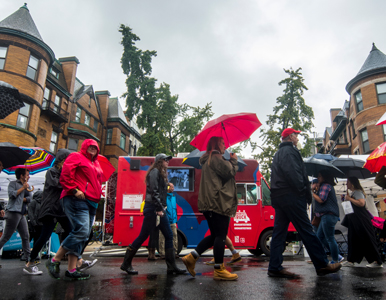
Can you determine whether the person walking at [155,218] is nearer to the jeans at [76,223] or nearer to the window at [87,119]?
the jeans at [76,223]

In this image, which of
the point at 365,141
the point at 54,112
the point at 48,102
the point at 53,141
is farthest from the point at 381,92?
the point at 53,141

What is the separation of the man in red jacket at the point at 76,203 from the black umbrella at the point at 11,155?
2393mm

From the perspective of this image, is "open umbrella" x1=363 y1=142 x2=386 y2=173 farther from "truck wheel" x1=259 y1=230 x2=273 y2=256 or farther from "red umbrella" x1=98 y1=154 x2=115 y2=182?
"red umbrella" x1=98 y1=154 x2=115 y2=182

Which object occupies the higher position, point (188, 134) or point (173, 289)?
point (188, 134)

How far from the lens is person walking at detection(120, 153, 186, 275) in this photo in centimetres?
426

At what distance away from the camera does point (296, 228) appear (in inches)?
153

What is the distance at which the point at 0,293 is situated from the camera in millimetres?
3072

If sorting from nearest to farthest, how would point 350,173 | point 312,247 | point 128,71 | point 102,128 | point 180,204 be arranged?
point 312,247 → point 350,173 → point 180,204 → point 128,71 → point 102,128

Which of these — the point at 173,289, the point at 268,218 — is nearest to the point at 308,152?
the point at 268,218

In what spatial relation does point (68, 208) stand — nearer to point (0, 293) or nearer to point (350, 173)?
point (0, 293)

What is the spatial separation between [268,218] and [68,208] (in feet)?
20.9

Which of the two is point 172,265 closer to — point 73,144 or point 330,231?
point 330,231

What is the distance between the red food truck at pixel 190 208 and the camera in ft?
27.6

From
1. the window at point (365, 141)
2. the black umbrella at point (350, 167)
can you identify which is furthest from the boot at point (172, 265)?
the window at point (365, 141)
